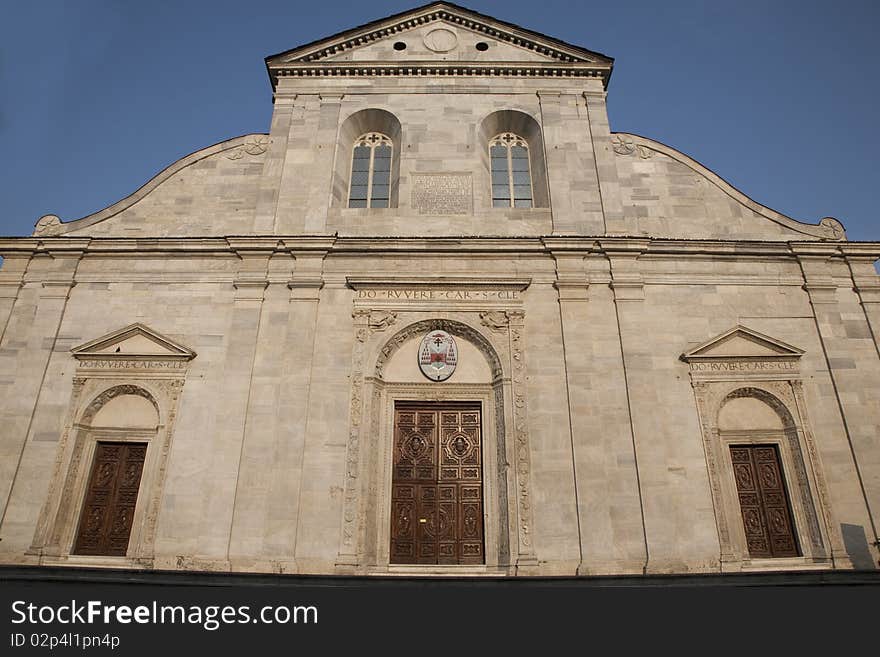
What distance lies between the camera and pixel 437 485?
524 inches

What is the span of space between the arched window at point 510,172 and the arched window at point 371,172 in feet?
9.87

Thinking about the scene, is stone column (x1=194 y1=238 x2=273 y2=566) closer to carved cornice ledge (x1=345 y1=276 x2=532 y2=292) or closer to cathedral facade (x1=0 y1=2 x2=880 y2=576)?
cathedral facade (x1=0 y1=2 x2=880 y2=576)

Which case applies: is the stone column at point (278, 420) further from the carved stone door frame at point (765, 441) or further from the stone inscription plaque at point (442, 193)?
the carved stone door frame at point (765, 441)

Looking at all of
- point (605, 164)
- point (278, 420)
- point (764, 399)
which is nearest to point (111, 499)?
point (278, 420)

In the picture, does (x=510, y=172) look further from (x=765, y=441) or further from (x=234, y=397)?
(x=234, y=397)

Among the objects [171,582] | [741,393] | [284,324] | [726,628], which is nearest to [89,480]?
[171,582]

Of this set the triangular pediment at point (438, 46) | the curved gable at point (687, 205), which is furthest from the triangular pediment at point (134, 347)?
the curved gable at point (687, 205)

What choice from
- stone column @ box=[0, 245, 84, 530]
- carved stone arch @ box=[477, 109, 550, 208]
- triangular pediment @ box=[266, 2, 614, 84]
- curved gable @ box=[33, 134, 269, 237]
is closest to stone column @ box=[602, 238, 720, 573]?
carved stone arch @ box=[477, 109, 550, 208]

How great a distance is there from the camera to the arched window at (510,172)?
656 inches

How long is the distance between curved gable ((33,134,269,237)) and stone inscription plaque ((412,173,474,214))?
14.6 feet

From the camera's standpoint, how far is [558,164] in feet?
54.2

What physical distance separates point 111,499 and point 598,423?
35.4ft

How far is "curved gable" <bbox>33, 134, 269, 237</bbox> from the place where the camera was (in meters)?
16.0

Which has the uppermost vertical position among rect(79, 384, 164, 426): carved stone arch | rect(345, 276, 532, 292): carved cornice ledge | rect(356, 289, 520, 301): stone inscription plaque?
rect(345, 276, 532, 292): carved cornice ledge
